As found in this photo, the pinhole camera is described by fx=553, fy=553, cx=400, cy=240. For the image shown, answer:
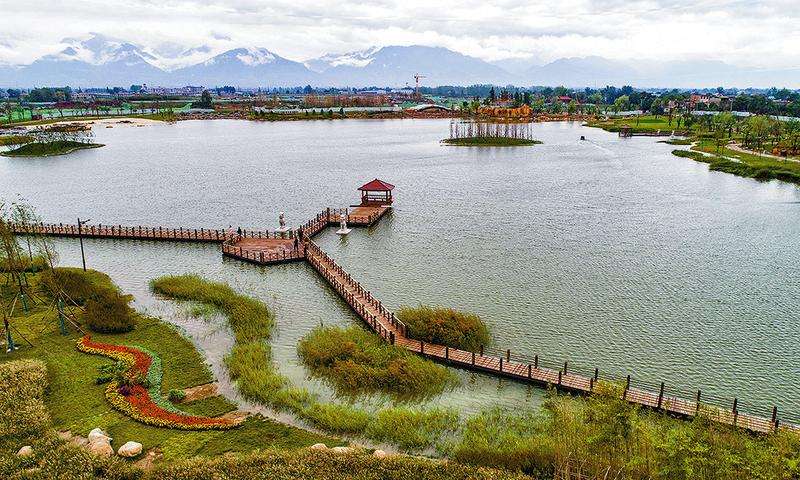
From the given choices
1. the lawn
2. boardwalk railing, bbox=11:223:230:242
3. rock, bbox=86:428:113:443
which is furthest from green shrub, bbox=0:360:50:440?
boardwalk railing, bbox=11:223:230:242

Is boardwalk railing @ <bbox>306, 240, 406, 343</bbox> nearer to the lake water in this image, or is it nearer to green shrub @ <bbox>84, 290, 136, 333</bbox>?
the lake water

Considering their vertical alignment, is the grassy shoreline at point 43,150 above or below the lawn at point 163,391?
above

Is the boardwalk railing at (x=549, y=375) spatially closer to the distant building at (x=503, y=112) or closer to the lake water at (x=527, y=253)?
the lake water at (x=527, y=253)

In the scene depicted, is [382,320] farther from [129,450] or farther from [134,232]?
[134,232]

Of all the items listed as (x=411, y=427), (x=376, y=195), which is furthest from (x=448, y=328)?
(x=376, y=195)

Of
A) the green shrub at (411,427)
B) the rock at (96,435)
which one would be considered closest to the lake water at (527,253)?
the green shrub at (411,427)

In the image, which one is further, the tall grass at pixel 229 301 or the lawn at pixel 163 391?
the tall grass at pixel 229 301
